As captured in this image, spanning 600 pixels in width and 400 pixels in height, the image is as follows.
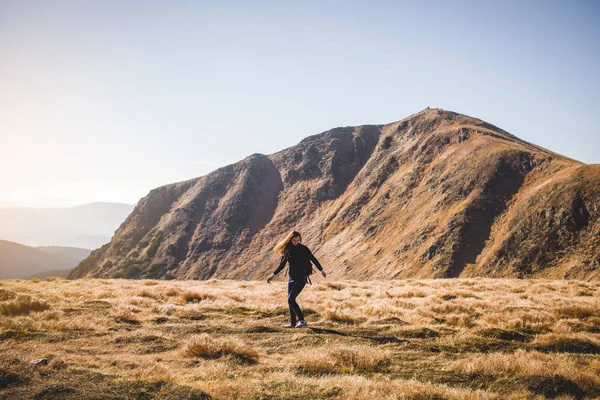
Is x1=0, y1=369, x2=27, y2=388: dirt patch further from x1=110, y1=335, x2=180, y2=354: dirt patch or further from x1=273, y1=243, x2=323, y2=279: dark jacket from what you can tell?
x1=273, y1=243, x2=323, y2=279: dark jacket

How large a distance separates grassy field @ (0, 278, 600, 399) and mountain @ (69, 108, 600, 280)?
138 feet

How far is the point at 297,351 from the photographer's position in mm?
7621

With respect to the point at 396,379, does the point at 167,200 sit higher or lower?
higher

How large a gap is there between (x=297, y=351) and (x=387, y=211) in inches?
2917

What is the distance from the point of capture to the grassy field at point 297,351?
17.0ft

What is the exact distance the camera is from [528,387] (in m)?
5.28

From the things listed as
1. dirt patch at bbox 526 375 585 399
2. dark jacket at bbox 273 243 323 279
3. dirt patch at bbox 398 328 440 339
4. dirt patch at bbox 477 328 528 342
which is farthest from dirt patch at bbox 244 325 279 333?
dirt patch at bbox 526 375 585 399

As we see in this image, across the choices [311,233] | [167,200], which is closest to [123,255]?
[167,200]

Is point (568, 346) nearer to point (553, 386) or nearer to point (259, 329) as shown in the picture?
point (553, 386)

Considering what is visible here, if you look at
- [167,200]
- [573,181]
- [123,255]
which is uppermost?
[167,200]

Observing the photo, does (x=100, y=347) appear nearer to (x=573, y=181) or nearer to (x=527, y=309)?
(x=527, y=309)

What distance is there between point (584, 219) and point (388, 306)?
4978 centimetres

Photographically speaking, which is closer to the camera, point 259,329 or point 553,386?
point 553,386

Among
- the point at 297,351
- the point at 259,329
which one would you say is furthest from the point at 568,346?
the point at 259,329
